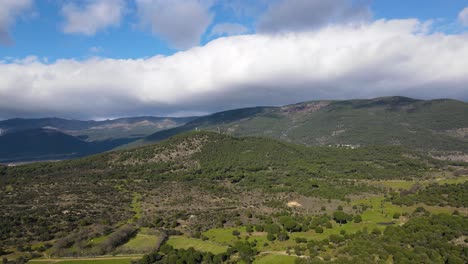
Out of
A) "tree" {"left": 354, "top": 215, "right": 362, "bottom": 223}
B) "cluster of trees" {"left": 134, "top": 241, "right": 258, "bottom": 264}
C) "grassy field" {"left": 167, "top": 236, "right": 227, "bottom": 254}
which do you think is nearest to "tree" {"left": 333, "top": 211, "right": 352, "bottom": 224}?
"tree" {"left": 354, "top": 215, "right": 362, "bottom": 223}

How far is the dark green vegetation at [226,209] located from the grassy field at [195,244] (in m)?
0.25

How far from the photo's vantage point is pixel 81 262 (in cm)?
6775

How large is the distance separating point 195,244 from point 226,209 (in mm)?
33450

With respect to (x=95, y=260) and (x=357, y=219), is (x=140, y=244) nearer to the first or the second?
(x=95, y=260)

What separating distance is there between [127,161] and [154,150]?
18.6m

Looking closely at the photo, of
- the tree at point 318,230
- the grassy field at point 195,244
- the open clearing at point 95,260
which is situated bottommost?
the tree at point 318,230

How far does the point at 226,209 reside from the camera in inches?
4286

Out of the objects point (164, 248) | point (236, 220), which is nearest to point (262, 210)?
point (236, 220)

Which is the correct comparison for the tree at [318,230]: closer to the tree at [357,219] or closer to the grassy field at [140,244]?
the tree at [357,219]

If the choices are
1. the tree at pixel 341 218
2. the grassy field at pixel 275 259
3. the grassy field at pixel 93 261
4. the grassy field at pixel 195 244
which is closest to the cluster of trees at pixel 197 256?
the grassy field at pixel 275 259

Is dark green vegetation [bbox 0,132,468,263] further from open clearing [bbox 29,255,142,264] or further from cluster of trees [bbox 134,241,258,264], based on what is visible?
open clearing [bbox 29,255,142,264]

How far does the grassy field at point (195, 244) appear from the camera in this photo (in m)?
71.8

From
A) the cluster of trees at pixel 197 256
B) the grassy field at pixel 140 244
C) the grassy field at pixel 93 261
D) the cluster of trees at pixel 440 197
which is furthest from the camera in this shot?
the cluster of trees at pixel 440 197

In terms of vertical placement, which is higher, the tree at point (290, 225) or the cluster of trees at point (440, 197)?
the tree at point (290, 225)
